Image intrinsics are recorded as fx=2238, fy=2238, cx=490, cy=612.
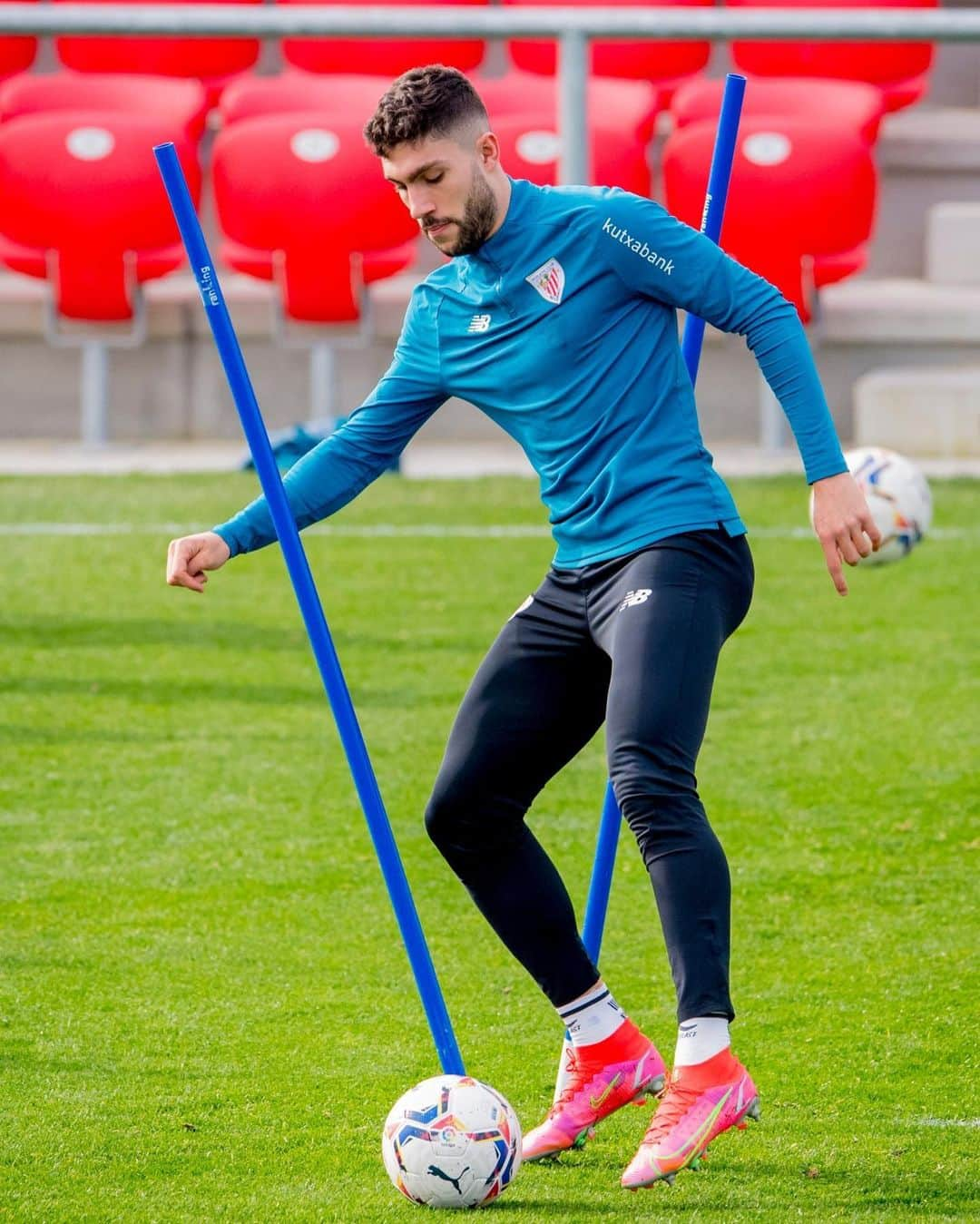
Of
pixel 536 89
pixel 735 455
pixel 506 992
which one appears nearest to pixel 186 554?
pixel 506 992

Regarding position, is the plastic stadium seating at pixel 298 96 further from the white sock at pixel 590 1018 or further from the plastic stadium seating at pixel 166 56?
the white sock at pixel 590 1018

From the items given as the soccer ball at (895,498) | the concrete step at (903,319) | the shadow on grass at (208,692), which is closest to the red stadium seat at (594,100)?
the concrete step at (903,319)

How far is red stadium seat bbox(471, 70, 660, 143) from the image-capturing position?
1197cm

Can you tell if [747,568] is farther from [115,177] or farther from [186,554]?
[115,177]

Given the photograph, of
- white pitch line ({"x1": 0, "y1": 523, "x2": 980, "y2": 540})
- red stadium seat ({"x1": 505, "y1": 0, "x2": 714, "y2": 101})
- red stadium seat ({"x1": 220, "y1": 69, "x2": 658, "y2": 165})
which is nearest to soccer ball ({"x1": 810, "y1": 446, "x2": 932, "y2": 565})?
white pitch line ({"x1": 0, "y1": 523, "x2": 980, "y2": 540})

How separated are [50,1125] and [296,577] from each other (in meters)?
1.07

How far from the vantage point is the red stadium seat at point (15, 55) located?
1371 centimetres

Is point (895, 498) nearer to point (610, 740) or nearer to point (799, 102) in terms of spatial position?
point (610, 740)

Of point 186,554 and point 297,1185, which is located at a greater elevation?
point 186,554

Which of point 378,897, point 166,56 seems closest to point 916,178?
point 166,56

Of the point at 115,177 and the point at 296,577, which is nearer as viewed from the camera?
the point at 296,577

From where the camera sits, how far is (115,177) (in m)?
11.8

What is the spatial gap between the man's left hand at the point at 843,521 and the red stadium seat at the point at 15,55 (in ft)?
36.5

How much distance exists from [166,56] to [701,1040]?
11.1 m
